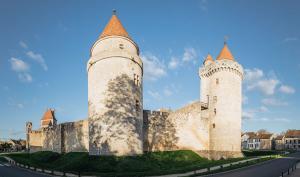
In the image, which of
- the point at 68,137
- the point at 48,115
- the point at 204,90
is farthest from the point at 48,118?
the point at 204,90

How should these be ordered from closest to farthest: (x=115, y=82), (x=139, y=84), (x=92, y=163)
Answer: (x=92, y=163) < (x=115, y=82) < (x=139, y=84)

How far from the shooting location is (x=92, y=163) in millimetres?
27641

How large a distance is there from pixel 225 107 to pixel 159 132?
1043cm

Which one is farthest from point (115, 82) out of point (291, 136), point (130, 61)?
point (291, 136)

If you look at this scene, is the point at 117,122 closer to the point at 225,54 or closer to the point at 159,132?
the point at 159,132

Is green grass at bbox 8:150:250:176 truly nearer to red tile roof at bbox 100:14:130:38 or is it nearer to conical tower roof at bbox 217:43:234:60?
red tile roof at bbox 100:14:130:38

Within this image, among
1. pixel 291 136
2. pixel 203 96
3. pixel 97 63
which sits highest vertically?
pixel 97 63

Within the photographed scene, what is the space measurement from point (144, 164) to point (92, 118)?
25.0ft

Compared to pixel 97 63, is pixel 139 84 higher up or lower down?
lower down

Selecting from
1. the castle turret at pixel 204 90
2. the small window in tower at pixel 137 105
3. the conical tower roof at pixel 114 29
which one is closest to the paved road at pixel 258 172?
the small window in tower at pixel 137 105

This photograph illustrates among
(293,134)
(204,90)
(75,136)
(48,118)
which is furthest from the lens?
(293,134)

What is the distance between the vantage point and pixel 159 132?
37.2 meters

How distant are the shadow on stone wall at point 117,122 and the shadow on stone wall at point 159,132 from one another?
5342 mm

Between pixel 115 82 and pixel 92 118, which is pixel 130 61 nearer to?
pixel 115 82
